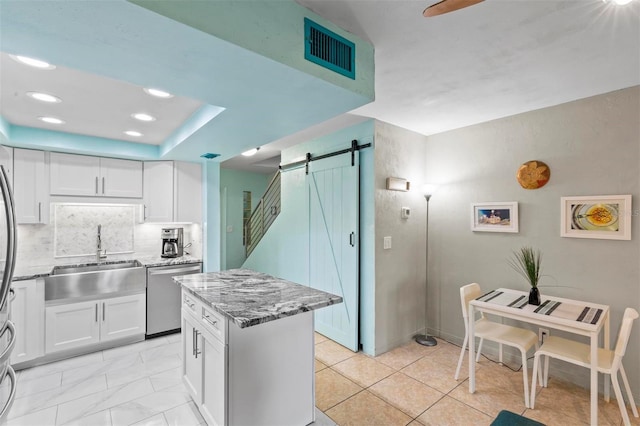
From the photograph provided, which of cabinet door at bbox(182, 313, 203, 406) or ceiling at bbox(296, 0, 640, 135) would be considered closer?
ceiling at bbox(296, 0, 640, 135)

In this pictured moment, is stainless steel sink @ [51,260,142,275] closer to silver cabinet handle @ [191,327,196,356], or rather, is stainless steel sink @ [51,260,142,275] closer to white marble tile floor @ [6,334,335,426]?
Result: white marble tile floor @ [6,334,335,426]

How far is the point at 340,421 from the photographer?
7.08 feet

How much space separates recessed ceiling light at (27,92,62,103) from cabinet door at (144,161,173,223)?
5.06 feet

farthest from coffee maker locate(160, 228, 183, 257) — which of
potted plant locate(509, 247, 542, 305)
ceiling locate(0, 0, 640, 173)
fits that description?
potted plant locate(509, 247, 542, 305)

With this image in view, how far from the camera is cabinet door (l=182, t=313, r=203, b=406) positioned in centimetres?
212

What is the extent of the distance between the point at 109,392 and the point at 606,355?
3.87 meters

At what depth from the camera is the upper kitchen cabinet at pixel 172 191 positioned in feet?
12.8

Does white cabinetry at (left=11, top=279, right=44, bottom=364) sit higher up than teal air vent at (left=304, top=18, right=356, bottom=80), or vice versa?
teal air vent at (left=304, top=18, right=356, bottom=80)

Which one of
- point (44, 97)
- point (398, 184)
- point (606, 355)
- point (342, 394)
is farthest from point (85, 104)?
point (606, 355)

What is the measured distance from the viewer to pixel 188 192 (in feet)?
13.5

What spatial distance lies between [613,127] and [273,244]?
3949mm

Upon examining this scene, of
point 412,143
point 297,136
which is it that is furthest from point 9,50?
point 412,143

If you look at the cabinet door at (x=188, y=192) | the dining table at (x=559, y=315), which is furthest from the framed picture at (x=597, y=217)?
the cabinet door at (x=188, y=192)

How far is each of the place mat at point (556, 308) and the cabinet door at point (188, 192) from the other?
3.61 meters
